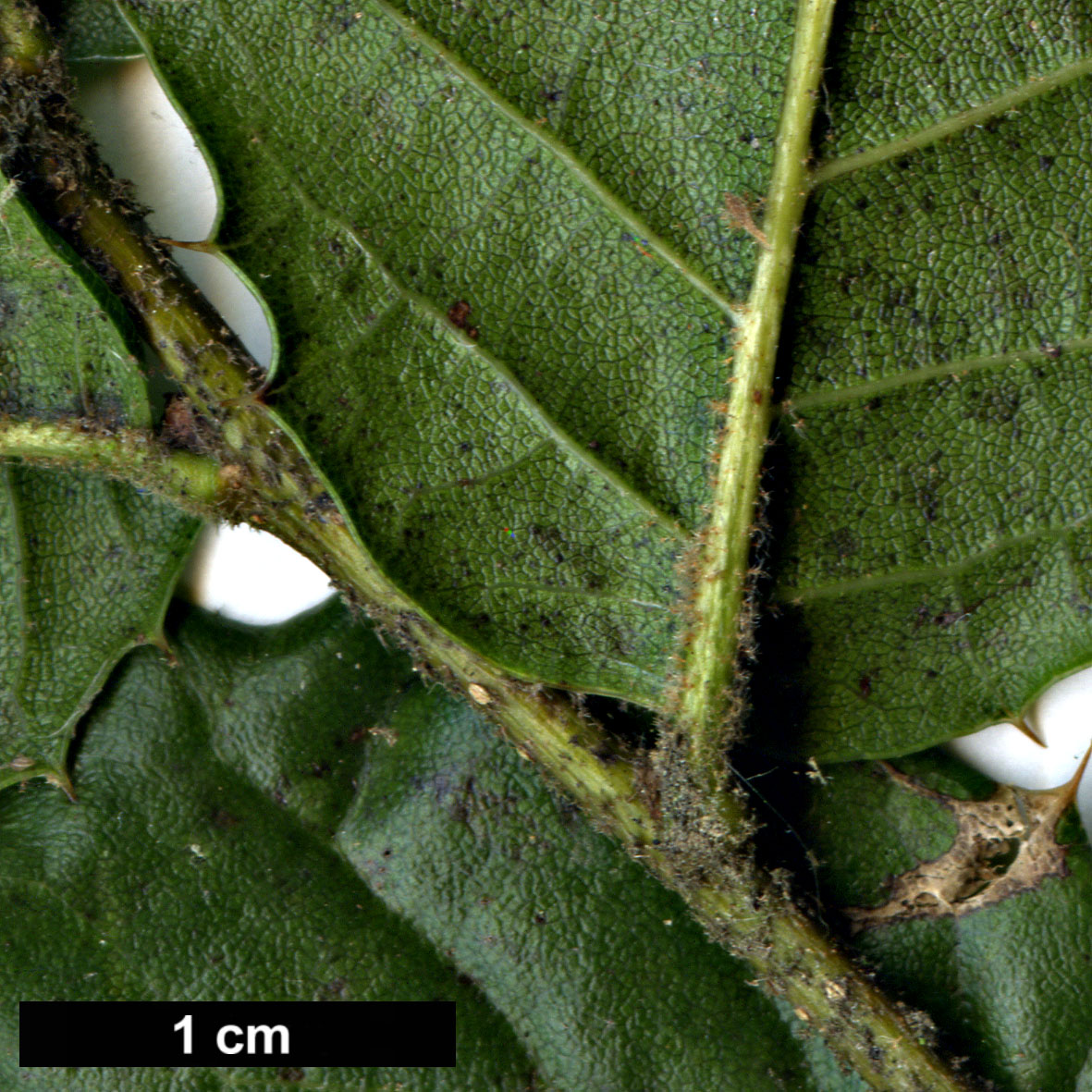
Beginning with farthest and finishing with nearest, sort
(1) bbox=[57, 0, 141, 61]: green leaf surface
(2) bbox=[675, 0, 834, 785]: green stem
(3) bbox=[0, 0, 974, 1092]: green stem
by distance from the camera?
(1) bbox=[57, 0, 141, 61]: green leaf surface
(3) bbox=[0, 0, 974, 1092]: green stem
(2) bbox=[675, 0, 834, 785]: green stem

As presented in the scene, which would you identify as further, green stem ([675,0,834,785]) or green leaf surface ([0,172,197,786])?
green leaf surface ([0,172,197,786])

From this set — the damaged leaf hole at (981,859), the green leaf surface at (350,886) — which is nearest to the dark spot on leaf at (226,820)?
the green leaf surface at (350,886)

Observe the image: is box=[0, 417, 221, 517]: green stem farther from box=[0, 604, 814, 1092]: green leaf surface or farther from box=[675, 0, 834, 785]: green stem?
box=[675, 0, 834, 785]: green stem

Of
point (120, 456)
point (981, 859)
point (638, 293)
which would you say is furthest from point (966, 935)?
point (120, 456)

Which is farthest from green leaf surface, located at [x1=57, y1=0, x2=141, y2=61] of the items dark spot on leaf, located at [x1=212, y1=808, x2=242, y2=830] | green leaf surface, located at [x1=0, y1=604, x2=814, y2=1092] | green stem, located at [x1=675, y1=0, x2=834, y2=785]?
dark spot on leaf, located at [x1=212, y1=808, x2=242, y2=830]

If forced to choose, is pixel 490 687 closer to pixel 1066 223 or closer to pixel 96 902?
pixel 96 902

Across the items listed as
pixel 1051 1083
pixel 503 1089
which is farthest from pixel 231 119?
pixel 1051 1083
